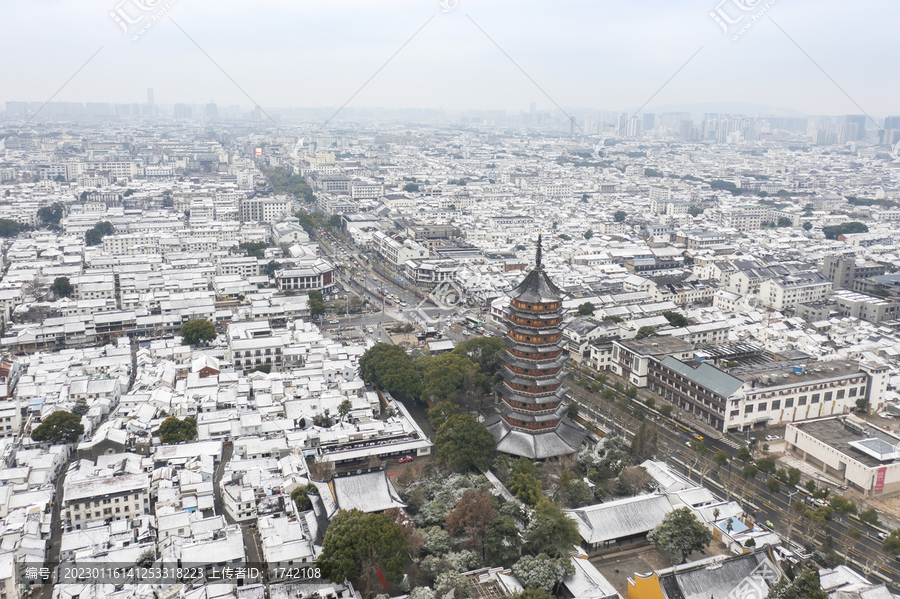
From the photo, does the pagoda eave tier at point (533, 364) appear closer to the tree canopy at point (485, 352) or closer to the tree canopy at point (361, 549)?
the tree canopy at point (485, 352)

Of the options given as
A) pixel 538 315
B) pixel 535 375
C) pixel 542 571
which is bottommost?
pixel 542 571

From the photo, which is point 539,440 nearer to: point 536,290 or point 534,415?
point 534,415

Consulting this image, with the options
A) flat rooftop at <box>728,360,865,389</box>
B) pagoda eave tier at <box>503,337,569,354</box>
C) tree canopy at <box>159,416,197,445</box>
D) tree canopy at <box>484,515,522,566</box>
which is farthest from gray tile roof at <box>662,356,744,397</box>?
tree canopy at <box>159,416,197,445</box>

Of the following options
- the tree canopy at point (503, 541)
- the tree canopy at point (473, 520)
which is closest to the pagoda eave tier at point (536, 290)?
the tree canopy at point (473, 520)

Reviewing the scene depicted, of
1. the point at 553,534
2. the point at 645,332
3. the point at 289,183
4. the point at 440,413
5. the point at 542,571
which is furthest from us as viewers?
the point at 289,183

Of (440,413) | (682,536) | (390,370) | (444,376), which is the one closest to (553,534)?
(682,536)

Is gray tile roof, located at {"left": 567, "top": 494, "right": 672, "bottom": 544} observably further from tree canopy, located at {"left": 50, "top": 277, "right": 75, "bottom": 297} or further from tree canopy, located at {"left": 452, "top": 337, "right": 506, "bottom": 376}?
tree canopy, located at {"left": 50, "top": 277, "right": 75, "bottom": 297}

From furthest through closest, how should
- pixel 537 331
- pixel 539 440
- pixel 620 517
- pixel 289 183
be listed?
pixel 289 183 < pixel 537 331 < pixel 539 440 < pixel 620 517

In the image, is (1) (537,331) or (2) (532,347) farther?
(2) (532,347)
